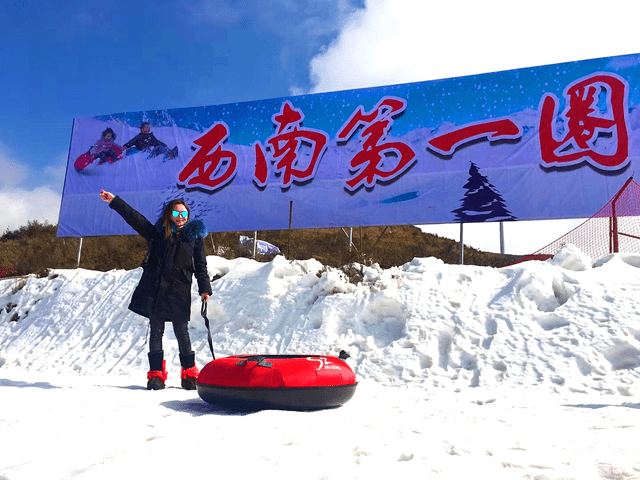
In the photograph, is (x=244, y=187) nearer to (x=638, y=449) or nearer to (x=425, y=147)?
(x=425, y=147)

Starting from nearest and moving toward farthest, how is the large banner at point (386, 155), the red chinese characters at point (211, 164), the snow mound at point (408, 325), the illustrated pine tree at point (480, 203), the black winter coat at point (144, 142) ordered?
the snow mound at point (408, 325) < the large banner at point (386, 155) < the illustrated pine tree at point (480, 203) < the red chinese characters at point (211, 164) < the black winter coat at point (144, 142)

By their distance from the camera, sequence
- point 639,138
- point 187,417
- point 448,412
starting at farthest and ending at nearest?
point 639,138
point 448,412
point 187,417

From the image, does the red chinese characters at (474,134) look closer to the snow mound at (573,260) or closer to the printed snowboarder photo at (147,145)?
the snow mound at (573,260)

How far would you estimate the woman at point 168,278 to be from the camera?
13.9 ft

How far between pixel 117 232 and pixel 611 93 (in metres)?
10.8

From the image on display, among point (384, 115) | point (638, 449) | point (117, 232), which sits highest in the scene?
point (384, 115)

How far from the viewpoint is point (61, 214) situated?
11188 mm

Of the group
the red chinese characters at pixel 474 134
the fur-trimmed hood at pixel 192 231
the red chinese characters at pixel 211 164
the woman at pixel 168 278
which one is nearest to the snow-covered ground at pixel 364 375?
the woman at pixel 168 278

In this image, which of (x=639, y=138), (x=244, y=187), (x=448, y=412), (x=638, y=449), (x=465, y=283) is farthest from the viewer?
(x=244, y=187)

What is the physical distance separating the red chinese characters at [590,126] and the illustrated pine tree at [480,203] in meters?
1.09

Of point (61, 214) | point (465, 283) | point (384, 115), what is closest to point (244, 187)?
point (384, 115)

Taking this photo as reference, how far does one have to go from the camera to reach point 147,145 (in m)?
11.1

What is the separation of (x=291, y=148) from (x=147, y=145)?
392 centimetres

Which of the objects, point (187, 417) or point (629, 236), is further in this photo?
point (629, 236)
